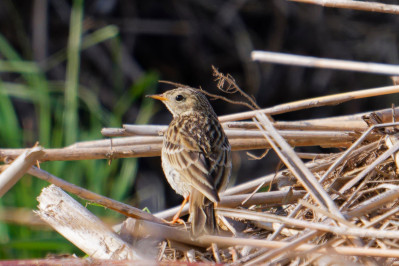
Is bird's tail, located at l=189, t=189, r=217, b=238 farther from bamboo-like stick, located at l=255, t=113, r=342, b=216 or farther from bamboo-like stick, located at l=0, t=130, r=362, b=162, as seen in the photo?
bamboo-like stick, located at l=0, t=130, r=362, b=162

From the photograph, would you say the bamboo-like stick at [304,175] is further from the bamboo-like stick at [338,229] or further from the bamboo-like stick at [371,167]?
the bamboo-like stick at [371,167]

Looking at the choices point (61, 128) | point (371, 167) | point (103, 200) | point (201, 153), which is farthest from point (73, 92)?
point (371, 167)

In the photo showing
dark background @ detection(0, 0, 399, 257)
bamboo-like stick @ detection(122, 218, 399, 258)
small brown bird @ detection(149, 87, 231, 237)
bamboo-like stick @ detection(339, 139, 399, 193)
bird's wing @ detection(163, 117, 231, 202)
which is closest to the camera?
bamboo-like stick @ detection(122, 218, 399, 258)

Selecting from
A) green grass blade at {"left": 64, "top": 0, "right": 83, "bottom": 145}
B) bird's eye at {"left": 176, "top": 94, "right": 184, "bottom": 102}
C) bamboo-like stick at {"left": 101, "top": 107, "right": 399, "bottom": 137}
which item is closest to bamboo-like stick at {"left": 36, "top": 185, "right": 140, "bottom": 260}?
bamboo-like stick at {"left": 101, "top": 107, "right": 399, "bottom": 137}

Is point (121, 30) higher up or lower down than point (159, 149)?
higher up

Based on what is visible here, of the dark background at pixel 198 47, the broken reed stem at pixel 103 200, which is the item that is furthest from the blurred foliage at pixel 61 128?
the broken reed stem at pixel 103 200

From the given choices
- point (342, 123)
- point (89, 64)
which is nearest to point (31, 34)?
point (89, 64)

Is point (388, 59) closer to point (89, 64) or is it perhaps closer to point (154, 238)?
point (89, 64)
